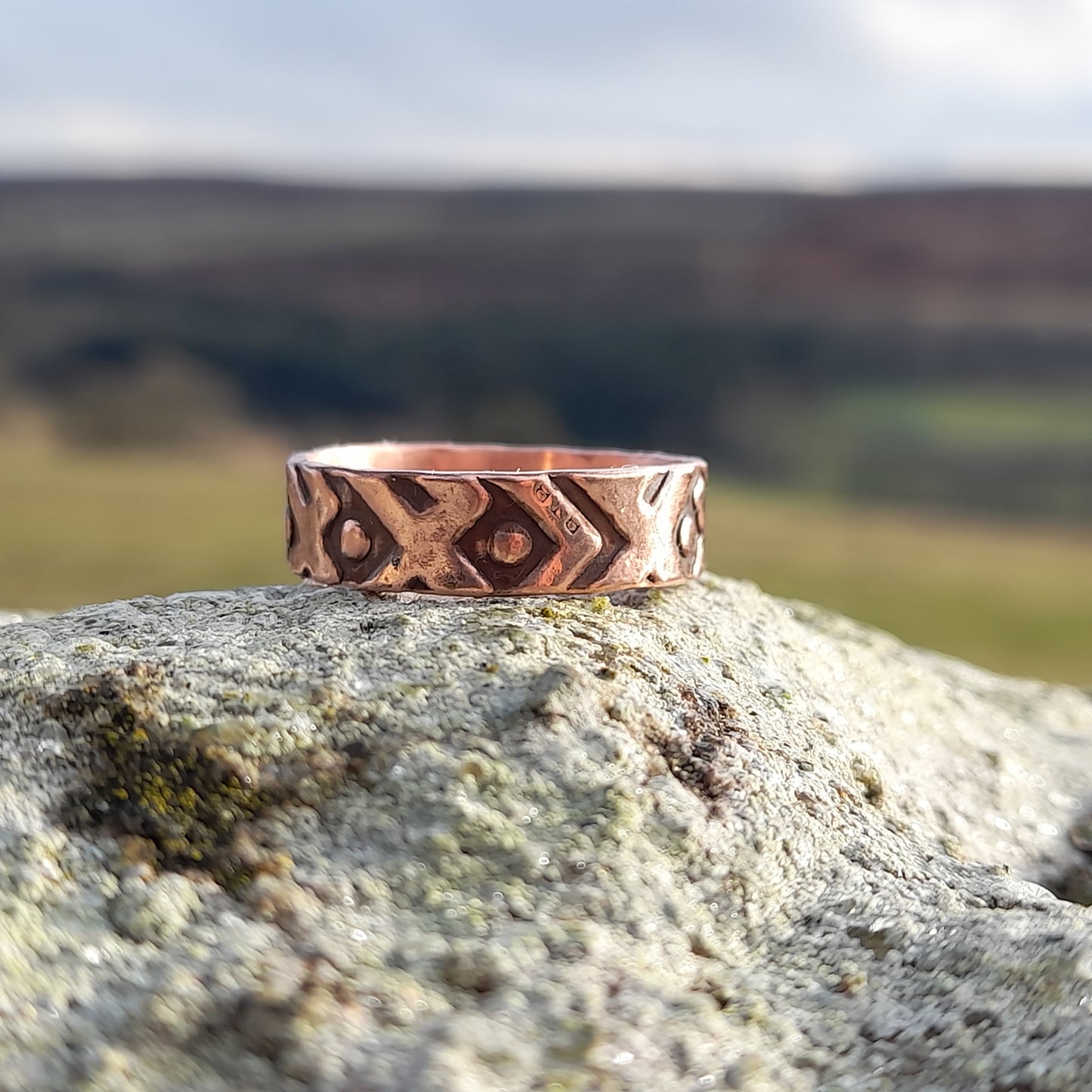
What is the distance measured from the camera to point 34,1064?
82 centimetres

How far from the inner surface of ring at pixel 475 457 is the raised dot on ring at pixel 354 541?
0.36 metres

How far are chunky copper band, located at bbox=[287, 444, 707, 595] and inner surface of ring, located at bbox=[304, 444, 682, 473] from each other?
0.29 m

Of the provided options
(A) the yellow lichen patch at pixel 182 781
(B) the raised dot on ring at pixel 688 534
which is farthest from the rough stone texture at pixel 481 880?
(B) the raised dot on ring at pixel 688 534

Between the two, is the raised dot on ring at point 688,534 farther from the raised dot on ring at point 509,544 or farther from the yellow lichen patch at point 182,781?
the yellow lichen patch at point 182,781

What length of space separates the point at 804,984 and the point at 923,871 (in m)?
0.21

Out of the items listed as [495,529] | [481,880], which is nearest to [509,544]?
[495,529]

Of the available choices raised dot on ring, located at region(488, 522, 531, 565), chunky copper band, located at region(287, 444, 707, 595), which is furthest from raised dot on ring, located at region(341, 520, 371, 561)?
raised dot on ring, located at region(488, 522, 531, 565)

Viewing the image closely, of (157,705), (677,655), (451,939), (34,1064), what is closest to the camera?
(34,1064)

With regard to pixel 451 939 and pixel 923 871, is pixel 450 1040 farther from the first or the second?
pixel 923 871

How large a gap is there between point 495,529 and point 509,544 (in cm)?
2

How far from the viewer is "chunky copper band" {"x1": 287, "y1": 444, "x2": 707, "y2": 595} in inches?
53.5

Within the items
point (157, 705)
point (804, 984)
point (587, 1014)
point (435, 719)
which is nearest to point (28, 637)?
point (157, 705)

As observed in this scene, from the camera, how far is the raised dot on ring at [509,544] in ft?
4.45

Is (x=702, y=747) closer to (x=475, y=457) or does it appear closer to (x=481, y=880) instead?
(x=481, y=880)
